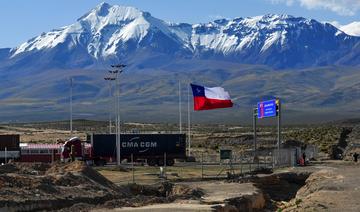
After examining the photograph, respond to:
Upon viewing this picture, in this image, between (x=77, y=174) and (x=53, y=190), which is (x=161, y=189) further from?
(x=53, y=190)

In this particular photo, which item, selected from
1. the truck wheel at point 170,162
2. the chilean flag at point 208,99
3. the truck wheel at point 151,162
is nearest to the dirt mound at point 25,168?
the truck wheel at point 170,162

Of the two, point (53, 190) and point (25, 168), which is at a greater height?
point (25, 168)

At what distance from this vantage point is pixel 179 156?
68125 mm

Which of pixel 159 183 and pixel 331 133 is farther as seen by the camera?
pixel 331 133

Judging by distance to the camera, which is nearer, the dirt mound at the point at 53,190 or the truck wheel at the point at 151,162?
the dirt mound at the point at 53,190

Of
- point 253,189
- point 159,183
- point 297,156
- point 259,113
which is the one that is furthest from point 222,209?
point 259,113

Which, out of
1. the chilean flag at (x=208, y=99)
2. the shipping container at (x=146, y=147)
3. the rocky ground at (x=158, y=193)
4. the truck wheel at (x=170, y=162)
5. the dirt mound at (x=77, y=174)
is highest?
the chilean flag at (x=208, y=99)

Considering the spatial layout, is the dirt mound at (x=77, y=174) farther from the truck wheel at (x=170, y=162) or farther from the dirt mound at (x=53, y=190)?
the truck wheel at (x=170, y=162)

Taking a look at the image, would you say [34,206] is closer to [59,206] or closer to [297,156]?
[59,206]

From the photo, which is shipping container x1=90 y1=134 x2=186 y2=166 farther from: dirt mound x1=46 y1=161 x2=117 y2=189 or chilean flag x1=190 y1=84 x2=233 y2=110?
dirt mound x1=46 y1=161 x2=117 y2=189

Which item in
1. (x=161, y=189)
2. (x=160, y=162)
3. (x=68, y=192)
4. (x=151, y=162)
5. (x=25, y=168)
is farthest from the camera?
(x=151, y=162)

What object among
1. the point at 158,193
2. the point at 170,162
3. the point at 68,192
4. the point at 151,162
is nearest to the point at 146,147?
the point at 151,162

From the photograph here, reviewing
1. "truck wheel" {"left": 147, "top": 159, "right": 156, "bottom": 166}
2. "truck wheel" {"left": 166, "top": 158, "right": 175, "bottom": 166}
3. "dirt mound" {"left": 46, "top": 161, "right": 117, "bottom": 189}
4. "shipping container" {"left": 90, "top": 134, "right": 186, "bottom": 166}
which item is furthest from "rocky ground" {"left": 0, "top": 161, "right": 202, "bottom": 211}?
"truck wheel" {"left": 147, "top": 159, "right": 156, "bottom": 166}

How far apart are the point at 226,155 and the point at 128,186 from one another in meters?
16.1
